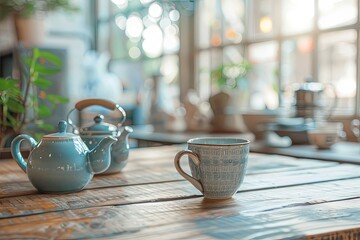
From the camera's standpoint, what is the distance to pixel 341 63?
2889 mm

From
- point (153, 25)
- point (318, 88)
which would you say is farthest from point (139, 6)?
point (318, 88)

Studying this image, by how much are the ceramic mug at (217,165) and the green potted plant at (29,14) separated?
3.42 meters

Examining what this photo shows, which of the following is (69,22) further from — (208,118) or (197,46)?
(208,118)

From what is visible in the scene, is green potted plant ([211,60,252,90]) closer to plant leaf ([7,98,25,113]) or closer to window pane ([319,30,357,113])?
window pane ([319,30,357,113])

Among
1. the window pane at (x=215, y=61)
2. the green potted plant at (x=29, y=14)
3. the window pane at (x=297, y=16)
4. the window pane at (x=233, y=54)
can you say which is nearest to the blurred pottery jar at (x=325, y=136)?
the window pane at (x=297, y=16)

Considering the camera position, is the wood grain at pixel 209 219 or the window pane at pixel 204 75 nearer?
the wood grain at pixel 209 219

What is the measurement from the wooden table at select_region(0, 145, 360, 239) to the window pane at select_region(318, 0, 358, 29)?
1.80m

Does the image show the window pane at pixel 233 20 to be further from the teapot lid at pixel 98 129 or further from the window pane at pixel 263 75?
the teapot lid at pixel 98 129

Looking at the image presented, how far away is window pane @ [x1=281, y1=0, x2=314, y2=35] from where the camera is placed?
10.1 ft

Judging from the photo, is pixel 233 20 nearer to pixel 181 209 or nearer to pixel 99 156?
pixel 99 156

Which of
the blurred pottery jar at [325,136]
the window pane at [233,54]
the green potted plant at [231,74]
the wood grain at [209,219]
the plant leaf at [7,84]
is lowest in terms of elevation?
the wood grain at [209,219]

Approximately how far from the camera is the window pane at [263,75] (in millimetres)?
3412

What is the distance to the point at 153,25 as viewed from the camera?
511 cm

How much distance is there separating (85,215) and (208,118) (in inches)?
92.4
